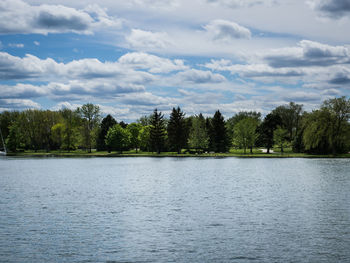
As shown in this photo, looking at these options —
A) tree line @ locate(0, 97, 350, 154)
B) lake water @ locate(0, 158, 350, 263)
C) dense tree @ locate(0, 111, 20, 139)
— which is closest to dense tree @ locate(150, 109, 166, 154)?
tree line @ locate(0, 97, 350, 154)

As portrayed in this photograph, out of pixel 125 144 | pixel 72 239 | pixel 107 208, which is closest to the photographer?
pixel 72 239

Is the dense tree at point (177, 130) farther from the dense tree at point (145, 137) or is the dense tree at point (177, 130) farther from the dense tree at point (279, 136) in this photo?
the dense tree at point (279, 136)

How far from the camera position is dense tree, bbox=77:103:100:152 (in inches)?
5630

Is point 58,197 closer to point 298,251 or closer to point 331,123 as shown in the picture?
point 298,251

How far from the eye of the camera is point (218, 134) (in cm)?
13550

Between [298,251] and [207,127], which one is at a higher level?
[207,127]

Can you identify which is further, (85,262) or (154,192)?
(154,192)

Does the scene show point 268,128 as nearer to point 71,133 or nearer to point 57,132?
point 71,133

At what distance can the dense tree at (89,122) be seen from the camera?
143000 millimetres

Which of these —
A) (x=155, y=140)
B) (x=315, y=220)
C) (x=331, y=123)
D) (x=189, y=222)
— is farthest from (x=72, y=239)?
(x=155, y=140)

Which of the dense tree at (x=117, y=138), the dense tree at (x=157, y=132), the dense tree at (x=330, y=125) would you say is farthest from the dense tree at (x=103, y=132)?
the dense tree at (x=330, y=125)

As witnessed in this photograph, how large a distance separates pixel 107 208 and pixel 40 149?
143 m

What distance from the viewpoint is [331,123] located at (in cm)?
→ 10388

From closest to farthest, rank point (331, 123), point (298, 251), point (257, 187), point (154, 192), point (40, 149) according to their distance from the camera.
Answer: point (298, 251) → point (154, 192) → point (257, 187) → point (331, 123) → point (40, 149)
